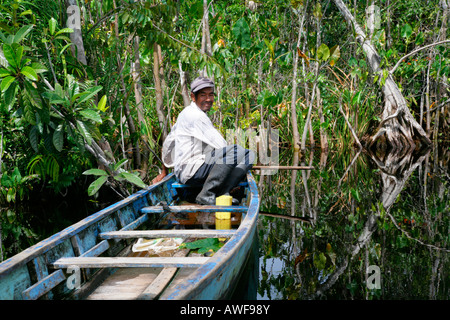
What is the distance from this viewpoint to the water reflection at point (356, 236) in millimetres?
2609

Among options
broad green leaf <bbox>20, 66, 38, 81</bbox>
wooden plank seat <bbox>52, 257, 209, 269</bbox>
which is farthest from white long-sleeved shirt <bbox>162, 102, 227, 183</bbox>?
wooden plank seat <bbox>52, 257, 209, 269</bbox>

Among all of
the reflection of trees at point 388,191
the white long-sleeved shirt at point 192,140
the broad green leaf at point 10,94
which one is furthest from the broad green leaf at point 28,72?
the reflection of trees at point 388,191

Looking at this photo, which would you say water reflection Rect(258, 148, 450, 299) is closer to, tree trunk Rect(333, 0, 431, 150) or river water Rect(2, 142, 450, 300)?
river water Rect(2, 142, 450, 300)

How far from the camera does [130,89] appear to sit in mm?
4715

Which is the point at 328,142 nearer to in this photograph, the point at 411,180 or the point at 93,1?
the point at 411,180

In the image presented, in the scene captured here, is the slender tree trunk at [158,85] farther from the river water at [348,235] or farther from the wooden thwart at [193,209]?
the wooden thwart at [193,209]

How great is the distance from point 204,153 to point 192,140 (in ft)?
0.59

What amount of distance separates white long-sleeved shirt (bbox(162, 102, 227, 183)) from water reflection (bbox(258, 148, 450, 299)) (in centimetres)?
91

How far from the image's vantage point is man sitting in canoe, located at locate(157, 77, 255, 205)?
3.69m

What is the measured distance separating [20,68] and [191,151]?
1646 mm

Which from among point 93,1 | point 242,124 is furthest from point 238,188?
point 242,124
